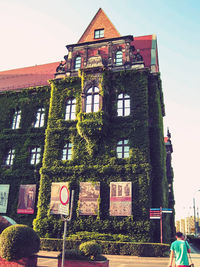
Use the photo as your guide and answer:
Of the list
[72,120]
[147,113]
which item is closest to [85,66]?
[72,120]

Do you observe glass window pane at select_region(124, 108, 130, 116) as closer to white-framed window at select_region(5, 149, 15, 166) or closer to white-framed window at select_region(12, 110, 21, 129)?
white-framed window at select_region(12, 110, 21, 129)

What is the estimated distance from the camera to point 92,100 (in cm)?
2694

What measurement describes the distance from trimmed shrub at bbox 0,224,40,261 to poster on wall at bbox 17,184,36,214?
1578 cm

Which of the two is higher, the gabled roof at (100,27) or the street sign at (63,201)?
the gabled roof at (100,27)

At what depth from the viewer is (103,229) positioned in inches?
909

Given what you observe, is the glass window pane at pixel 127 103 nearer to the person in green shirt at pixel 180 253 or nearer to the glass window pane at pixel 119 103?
the glass window pane at pixel 119 103

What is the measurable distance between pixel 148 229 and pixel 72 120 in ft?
39.5

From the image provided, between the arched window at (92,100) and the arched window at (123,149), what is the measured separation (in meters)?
3.89

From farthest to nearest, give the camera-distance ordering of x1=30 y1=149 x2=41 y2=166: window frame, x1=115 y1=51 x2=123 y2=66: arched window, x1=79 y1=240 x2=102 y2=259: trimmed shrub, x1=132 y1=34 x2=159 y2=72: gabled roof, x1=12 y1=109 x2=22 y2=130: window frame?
1. x1=12 y1=109 x2=22 y2=130: window frame
2. x1=132 y1=34 x2=159 y2=72: gabled roof
3. x1=30 y1=149 x2=41 y2=166: window frame
4. x1=115 y1=51 x2=123 y2=66: arched window
5. x1=79 y1=240 x2=102 y2=259: trimmed shrub

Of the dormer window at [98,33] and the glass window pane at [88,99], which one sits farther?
the dormer window at [98,33]

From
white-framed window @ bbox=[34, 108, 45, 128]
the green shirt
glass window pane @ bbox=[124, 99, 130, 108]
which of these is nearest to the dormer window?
glass window pane @ bbox=[124, 99, 130, 108]

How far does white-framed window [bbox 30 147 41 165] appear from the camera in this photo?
29.3 m

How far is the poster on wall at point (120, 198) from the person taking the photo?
23139 millimetres

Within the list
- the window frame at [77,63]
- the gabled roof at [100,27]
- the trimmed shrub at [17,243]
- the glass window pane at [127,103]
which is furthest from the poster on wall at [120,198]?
the gabled roof at [100,27]
